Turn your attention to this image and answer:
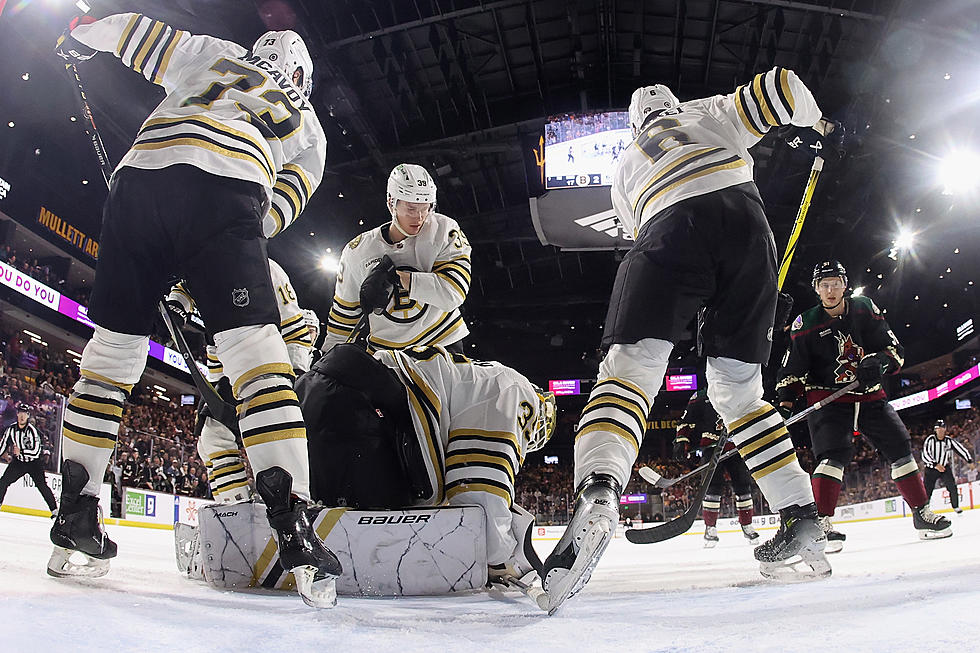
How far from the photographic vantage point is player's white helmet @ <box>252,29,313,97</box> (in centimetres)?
220

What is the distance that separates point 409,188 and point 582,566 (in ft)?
5.79

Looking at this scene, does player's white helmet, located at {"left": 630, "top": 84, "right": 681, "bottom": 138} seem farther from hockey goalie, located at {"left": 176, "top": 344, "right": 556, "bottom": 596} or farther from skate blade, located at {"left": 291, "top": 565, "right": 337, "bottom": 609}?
skate blade, located at {"left": 291, "top": 565, "right": 337, "bottom": 609}

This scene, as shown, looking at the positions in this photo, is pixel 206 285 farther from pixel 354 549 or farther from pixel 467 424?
pixel 467 424

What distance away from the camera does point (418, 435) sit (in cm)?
234

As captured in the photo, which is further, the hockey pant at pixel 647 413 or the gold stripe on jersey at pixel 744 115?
the gold stripe on jersey at pixel 744 115

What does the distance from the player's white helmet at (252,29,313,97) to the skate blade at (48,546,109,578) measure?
1468mm

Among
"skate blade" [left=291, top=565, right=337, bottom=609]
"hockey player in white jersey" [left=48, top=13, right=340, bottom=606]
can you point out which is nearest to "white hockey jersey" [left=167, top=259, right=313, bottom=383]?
"hockey player in white jersey" [left=48, top=13, right=340, bottom=606]

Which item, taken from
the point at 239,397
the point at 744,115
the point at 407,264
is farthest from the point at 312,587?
the point at 744,115

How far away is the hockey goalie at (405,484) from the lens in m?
1.94

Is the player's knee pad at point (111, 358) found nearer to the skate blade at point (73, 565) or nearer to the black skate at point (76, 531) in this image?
the black skate at point (76, 531)

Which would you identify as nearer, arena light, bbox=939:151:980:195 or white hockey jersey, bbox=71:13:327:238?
white hockey jersey, bbox=71:13:327:238

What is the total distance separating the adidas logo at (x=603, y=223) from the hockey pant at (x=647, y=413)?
6899mm

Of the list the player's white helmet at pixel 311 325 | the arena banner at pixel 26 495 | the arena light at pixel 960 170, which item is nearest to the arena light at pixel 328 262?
the arena banner at pixel 26 495

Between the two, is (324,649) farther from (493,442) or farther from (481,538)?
(493,442)
